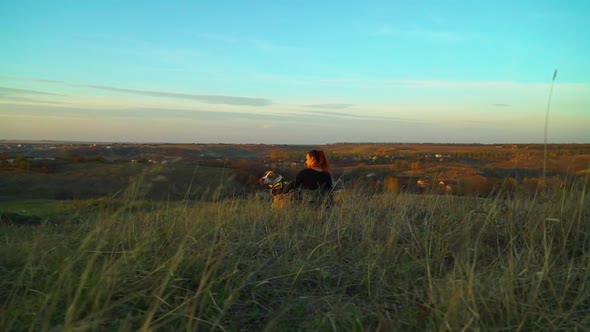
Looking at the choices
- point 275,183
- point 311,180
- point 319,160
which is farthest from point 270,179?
point 319,160

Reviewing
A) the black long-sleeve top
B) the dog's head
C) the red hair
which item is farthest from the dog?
the red hair

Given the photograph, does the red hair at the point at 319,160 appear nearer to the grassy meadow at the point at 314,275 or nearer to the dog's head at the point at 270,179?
the dog's head at the point at 270,179

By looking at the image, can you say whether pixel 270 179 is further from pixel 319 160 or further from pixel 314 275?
pixel 314 275

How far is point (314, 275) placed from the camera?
3.69 m

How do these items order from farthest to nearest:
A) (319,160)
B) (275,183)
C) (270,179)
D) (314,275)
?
(319,160) → (270,179) → (275,183) → (314,275)

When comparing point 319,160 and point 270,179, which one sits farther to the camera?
point 319,160

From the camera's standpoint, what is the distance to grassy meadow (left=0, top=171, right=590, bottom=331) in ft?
8.98

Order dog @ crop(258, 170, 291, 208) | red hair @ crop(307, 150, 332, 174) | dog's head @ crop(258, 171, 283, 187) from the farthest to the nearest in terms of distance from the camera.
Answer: red hair @ crop(307, 150, 332, 174) < dog's head @ crop(258, 171, 283, 187) < dog @ crop(258, 170, 291, 208)

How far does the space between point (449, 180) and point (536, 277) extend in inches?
166

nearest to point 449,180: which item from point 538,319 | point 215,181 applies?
point 215,181

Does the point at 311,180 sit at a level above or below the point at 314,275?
above

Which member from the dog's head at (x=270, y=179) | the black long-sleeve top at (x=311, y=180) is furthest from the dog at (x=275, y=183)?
the black long-sleeve top at (x=311, y=180)

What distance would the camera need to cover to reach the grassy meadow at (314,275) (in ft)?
8.98

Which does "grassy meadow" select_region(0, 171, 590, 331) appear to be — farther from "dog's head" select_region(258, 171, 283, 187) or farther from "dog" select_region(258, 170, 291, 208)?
"dog's head" select_region(258, 171, 283, 187)
